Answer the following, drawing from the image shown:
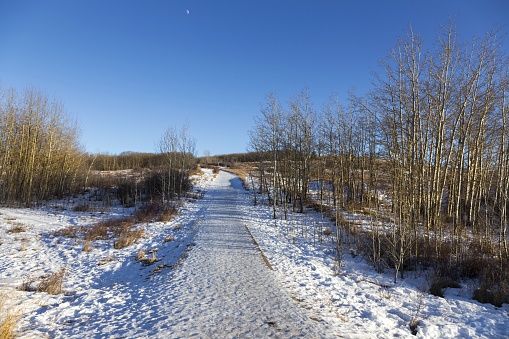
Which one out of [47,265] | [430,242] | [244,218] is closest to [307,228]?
[244,218]

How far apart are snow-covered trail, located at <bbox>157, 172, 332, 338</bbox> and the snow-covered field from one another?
0.07ft

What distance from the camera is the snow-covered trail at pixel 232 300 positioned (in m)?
4.48

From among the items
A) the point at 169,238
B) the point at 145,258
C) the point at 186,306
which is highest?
the point at 186,306

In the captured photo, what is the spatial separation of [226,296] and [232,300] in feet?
0.89

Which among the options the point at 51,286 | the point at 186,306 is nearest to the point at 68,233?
the point at 51,286

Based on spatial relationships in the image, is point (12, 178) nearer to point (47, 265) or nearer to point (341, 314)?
point (47, 265)

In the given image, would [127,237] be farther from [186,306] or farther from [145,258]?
[186,306]

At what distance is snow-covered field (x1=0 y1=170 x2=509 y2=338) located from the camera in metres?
4.73

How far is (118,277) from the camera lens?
826 cm

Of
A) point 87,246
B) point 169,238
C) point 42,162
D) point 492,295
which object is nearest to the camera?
point 492,295

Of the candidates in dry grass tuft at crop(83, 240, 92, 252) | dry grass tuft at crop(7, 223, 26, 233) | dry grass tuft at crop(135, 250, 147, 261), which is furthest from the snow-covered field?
dry grass tuft at crop(7, 223, 26, 233)

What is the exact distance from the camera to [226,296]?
5.94m

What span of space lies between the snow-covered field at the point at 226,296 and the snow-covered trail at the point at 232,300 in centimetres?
2

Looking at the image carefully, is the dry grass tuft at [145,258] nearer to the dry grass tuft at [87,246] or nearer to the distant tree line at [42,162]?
the dry grass tuft at [87,246]
